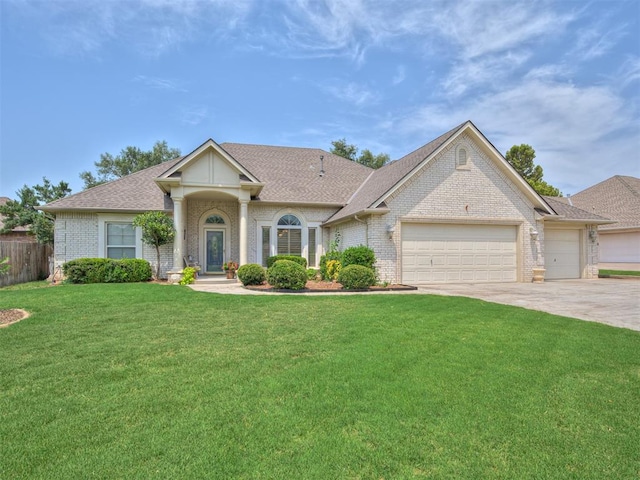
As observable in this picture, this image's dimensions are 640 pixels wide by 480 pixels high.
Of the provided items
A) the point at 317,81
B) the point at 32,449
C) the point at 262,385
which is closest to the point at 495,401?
the point at 262,385

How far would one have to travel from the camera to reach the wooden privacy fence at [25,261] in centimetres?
1533

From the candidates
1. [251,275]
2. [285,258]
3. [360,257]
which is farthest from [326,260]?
[251,275]

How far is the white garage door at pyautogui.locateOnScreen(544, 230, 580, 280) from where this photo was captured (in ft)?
57.2

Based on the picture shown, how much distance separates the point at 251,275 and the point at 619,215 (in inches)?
988

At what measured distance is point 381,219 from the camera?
47.8ft

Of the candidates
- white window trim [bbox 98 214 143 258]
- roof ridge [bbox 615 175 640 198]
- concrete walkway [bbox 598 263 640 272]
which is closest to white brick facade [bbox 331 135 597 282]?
white window trim [bbox 98 214 143 258]

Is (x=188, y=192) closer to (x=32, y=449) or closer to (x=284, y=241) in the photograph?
(x=284, y=241)

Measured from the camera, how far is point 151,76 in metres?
15.0

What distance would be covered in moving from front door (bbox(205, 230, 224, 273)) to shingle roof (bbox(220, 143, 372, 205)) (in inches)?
120

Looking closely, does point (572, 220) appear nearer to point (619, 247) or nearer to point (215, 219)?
point (619, 247)

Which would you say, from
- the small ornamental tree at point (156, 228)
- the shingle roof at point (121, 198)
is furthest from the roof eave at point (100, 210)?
the small ornamental tree at point (156, 228)

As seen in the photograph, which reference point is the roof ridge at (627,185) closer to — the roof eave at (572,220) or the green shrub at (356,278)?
the roof eave at (572,220)

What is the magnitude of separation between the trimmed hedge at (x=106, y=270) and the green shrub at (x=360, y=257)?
8.31 metres

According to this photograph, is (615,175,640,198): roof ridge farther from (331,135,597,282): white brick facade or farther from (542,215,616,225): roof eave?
(331,135,597,282): white brick facade
